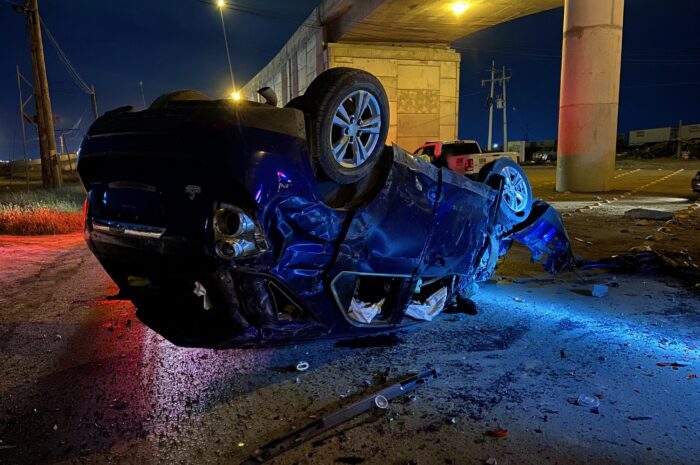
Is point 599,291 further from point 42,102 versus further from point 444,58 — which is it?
point 444,58

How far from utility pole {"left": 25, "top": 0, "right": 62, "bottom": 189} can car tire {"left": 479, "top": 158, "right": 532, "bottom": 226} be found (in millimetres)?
17968

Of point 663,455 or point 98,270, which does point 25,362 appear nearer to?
point 98,270

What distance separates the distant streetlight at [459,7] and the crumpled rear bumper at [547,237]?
1421cm

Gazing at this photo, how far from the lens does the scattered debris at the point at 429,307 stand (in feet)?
12.6

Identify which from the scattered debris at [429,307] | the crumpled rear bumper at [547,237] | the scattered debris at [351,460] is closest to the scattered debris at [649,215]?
the crumpled rear bumper at [547,237]

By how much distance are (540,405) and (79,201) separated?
14.8m

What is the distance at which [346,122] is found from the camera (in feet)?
10.4

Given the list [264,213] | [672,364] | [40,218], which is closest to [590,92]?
[672,364]

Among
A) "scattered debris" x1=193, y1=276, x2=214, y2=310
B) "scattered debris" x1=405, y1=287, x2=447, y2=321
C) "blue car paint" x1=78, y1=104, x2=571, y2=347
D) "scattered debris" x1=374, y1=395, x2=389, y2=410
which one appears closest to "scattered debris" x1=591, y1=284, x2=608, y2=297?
"scattered debris" x1=405, y1=287, x2=447, y2=321

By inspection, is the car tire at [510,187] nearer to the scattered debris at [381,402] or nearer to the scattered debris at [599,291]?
the scattered debris at [599,291]

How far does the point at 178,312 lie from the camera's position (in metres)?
3.11

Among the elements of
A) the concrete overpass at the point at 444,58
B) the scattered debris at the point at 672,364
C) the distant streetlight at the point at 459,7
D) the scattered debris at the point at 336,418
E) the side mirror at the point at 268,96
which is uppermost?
the distant streetlight at the point at 459,7

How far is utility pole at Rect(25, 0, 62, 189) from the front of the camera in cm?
1741

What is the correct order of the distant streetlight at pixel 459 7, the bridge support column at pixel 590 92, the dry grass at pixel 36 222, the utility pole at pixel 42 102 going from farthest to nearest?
1. the distant streetlight at pixel 459 7
2. the bridge support column at pixel 590 92
3. the utility pole at pixel 42 102
4. the dry grass at pixel 36 222
